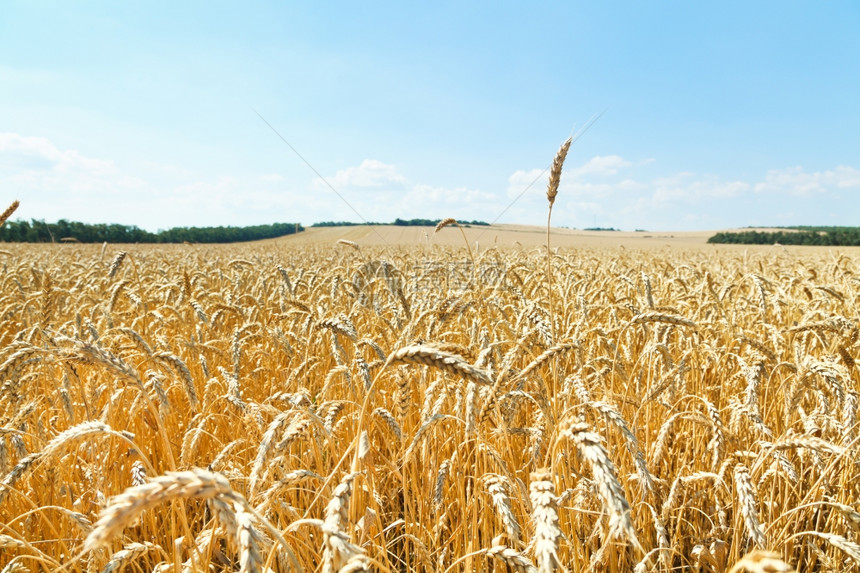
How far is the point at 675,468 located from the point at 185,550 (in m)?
2.39

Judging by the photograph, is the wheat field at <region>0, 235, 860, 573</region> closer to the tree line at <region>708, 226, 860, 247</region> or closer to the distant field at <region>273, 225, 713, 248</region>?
the distant field at <region>273, 225, 713, 248</region>

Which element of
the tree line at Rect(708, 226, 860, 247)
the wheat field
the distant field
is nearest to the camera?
the wheat field

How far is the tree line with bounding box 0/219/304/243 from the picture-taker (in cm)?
3669

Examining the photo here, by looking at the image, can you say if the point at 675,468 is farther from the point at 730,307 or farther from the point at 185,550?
the point at 730,307

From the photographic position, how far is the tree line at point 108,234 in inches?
1444

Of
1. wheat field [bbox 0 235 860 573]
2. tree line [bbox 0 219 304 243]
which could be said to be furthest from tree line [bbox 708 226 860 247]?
wheat field [bbox 0 235 860 573]

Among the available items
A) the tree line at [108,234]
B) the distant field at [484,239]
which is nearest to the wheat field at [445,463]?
the distant field at [484,239]

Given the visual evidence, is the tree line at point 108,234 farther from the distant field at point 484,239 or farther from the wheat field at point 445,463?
the wheat field at point 445,463

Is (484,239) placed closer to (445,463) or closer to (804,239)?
(804,239)

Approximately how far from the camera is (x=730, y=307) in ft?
15.4

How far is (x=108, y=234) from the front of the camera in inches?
1756

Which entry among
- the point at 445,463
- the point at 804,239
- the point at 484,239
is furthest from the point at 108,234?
the point at 804,239

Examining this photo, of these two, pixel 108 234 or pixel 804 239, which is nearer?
pixel 108 234

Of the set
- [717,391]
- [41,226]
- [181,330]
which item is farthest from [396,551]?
[41,226]
